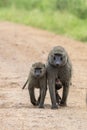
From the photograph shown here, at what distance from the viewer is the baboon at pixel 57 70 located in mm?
9844

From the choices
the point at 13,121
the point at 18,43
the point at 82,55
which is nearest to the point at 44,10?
the point at 18,43

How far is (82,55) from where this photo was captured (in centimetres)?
1881

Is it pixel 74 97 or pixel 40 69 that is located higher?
pixel 40 69

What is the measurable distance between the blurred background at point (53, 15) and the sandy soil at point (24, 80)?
3.22 ft

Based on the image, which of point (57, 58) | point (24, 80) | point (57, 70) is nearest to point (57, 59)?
point (57, 58)

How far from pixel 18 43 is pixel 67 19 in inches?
252

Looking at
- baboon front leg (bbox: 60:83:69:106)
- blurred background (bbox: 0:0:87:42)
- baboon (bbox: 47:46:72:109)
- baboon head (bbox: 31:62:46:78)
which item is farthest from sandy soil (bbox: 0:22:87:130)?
blurred background (bbox: 0:0:87:42)

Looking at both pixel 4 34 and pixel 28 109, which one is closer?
pixel 28 109

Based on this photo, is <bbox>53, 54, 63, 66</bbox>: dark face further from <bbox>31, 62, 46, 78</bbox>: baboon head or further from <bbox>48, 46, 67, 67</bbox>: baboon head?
<bbox>31, 62, 46, 78</bbox>: baboon head

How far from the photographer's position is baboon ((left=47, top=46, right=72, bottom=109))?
9.84m

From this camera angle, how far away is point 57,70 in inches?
396

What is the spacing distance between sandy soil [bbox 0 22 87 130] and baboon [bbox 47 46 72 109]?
232 millimetres

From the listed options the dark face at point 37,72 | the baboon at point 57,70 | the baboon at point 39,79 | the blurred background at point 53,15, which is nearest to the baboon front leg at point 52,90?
the baboon at point 57,70

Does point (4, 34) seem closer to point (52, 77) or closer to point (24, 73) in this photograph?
point (24, 73)
